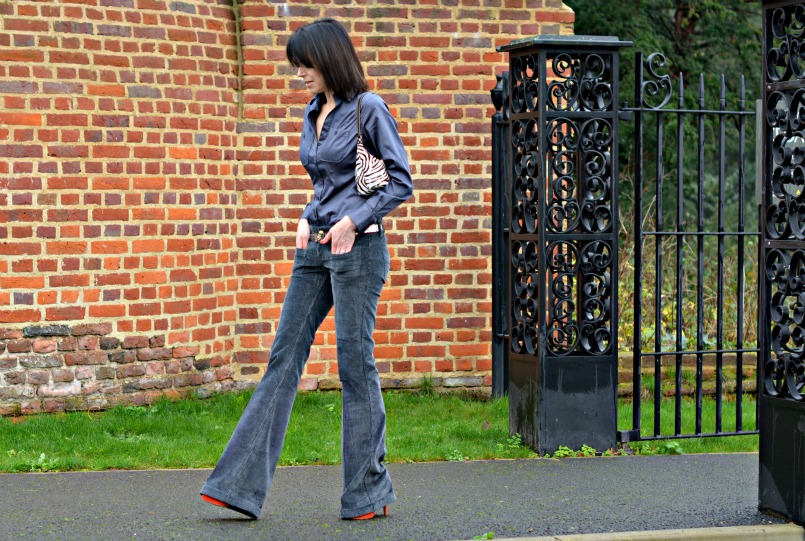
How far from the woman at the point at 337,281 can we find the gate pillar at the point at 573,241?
1.86 metres

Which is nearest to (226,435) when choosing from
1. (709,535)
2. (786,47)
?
(709,535)

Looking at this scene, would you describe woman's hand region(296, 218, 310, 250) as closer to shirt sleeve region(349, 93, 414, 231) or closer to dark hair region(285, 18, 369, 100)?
shirt sleeve region(349, 93, 414, 231)

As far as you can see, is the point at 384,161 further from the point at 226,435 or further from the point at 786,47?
the point at 226,435

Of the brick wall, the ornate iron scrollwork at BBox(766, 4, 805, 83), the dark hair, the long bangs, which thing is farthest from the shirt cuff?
the brick wall

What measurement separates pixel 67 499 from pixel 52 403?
2532 mm

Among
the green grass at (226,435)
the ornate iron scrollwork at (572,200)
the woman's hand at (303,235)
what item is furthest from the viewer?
the ornate iron scrollwork at (572,200)

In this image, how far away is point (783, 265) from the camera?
5578 mm

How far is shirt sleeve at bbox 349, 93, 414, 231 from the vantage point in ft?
16.8

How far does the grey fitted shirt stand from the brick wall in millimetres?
3405

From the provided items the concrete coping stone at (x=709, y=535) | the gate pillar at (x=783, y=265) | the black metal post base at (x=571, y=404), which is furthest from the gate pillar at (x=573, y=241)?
the concrete coping stone at (x=709, y=535)

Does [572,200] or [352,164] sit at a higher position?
[352,164]

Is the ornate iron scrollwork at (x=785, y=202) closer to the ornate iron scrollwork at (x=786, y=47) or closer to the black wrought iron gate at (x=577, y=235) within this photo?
the ornate iron scrollwork at (x=786, y=47)

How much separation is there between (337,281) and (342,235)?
209 millimetres

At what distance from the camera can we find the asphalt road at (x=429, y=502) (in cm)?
520
